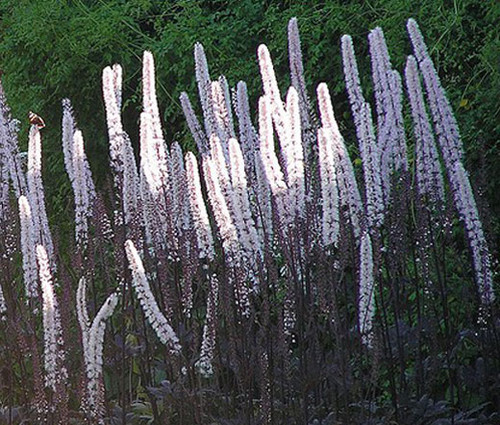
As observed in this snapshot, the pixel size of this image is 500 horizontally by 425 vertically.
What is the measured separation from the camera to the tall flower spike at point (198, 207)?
12.0 ft

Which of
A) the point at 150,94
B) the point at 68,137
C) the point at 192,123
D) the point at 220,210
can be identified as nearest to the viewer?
the point at 220,210

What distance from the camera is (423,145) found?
442 cm

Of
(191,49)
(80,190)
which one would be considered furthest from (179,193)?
(191,49)

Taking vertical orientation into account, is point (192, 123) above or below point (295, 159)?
above

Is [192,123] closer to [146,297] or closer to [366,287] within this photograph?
[366,287]

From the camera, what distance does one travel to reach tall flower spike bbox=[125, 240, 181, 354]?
10.3 feet

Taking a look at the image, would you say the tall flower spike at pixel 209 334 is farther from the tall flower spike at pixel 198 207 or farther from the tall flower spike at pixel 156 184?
the tall flower spike at pixel 156 184

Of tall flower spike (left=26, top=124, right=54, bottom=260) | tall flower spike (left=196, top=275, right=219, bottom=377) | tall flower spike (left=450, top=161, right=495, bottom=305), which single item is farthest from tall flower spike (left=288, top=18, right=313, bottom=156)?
tall flower spike (left=26, top=124, right=54, bottom=260)

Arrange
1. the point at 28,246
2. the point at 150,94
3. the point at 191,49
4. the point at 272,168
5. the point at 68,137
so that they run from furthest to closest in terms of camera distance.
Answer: the point at 191,49, the point at 68,137, the point at 150,94, the point at 28,246, the point at 272,168

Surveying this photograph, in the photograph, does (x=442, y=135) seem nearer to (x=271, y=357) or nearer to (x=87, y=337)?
(x=271, y=357)

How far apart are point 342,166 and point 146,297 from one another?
40.0 inches

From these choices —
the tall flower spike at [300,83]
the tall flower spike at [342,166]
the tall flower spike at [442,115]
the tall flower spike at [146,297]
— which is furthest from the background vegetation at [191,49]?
the tall flower spike at [146,297]

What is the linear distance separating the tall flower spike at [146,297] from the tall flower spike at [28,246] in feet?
1.86

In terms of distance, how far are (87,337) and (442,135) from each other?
5.95 ft
